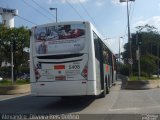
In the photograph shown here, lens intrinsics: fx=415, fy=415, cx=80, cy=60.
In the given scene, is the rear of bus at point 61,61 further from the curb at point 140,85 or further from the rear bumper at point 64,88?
the curb at point 140,85

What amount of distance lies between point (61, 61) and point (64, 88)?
3.80 feet

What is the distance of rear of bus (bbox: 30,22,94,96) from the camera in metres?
17.3

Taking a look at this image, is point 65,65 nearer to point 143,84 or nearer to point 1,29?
point 143,84

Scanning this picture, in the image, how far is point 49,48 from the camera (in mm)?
17828

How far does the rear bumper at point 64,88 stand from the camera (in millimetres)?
17219

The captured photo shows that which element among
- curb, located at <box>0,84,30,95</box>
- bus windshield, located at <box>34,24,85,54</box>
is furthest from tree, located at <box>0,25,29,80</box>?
bus windshield, located at <box>34,24,85,54</box>

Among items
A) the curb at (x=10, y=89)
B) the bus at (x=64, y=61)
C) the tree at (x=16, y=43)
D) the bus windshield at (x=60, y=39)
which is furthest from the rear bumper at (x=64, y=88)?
the tree at (x=16, y=43)

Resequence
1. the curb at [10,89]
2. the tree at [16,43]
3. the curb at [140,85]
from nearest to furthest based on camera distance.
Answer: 1. the curb at [10,89]
2. the curb at [140,85]
3. the tree at [16,43]

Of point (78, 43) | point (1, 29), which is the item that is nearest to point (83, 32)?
point (78, 43)

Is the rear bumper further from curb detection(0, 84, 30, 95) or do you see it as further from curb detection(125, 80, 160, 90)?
curb detection(125, 80, 160, 90)

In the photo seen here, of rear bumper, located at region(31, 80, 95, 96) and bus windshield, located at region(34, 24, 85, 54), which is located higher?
bus windshield, located at region(34, 24, 85, 54)

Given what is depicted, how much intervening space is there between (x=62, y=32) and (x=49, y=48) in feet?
2.91

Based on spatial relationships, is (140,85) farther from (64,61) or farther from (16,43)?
(16,43)

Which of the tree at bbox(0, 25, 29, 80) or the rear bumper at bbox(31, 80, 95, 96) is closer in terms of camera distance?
the rear bumper at bbox(31, 80, 95, 96)
